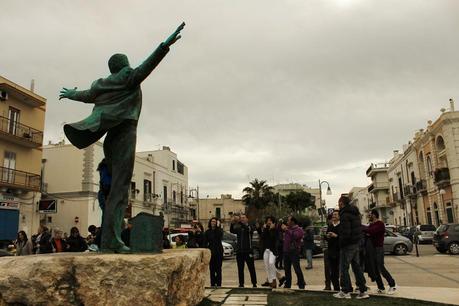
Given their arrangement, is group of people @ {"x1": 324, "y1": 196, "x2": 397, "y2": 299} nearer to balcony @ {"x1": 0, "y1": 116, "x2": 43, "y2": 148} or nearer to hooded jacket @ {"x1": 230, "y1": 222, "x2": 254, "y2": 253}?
hooded jacket @ {"x1": 230, "y1": 222, "x2": 254, "y2": 253}

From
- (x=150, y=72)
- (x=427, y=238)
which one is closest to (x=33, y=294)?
(x=150, y=72)

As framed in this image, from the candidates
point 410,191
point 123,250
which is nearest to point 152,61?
point 123,250

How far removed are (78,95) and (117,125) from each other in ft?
3.18

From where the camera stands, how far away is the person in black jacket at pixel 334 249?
8853 mm

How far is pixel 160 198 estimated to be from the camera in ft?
150

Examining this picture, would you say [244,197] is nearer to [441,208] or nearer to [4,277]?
[441,208]

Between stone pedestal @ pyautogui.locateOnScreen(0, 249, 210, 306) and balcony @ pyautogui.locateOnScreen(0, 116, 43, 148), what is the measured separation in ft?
72.9

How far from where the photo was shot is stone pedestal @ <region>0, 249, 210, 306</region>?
15.2 feet

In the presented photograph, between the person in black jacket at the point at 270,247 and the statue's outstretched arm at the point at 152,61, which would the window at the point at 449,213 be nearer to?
the person in black jacket at the point at 270,247

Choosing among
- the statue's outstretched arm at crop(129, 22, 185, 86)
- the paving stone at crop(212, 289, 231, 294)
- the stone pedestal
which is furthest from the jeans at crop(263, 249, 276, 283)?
the statue's outstretched arm at crop(129, 22, 185, 86)

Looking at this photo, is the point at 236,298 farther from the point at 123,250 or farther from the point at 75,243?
the point at 75,243

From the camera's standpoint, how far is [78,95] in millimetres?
6453

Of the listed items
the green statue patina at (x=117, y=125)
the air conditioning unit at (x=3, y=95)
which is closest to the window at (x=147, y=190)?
the air conditioning unit at (x=3, y=95)

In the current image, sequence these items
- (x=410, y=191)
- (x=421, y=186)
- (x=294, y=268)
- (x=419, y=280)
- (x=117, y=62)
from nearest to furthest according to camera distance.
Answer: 1. (x=117, y=62)
2. (x=294, y=268)
3. (x=419, y=280)
4. (x=421, y=186)
5. (x=410, y=191)
